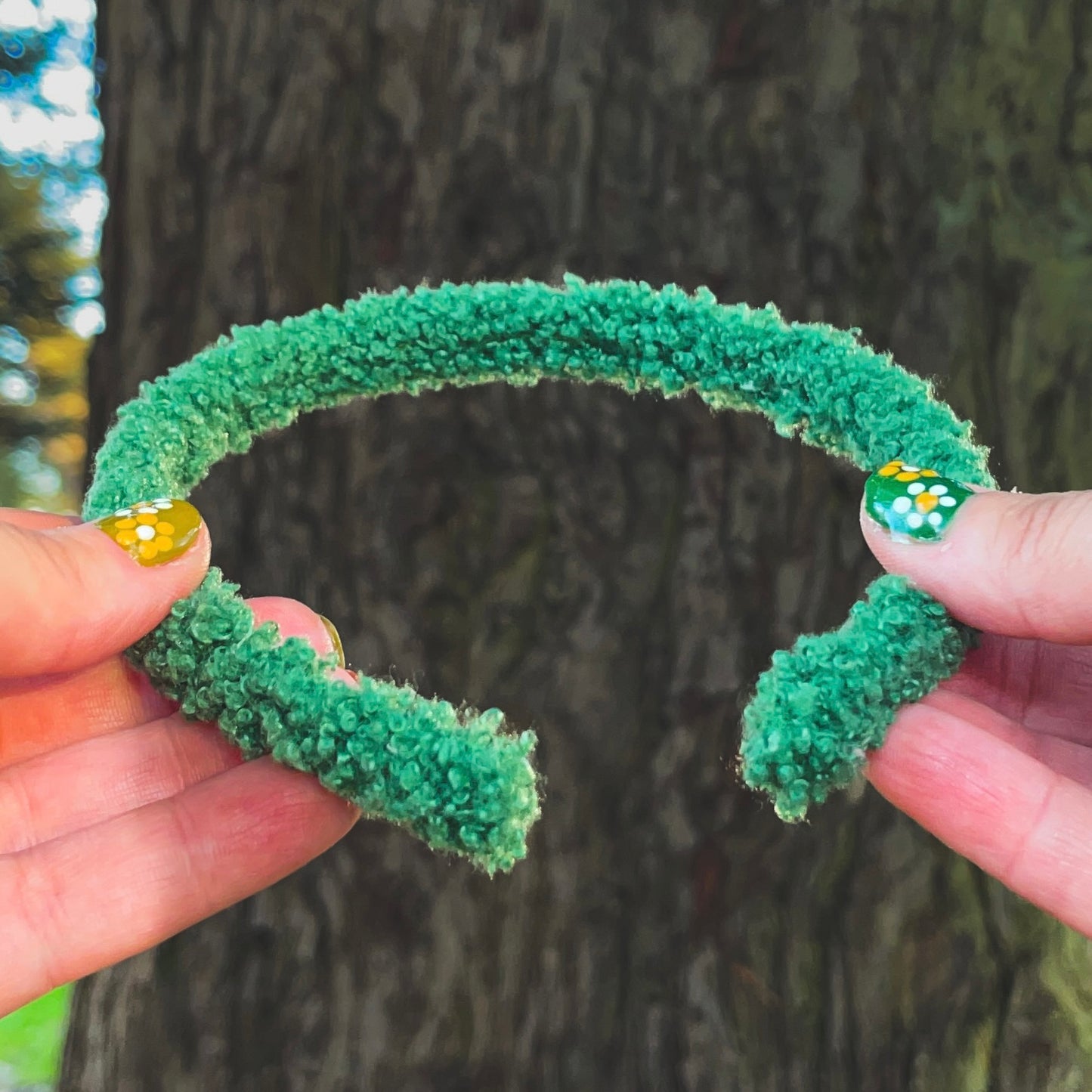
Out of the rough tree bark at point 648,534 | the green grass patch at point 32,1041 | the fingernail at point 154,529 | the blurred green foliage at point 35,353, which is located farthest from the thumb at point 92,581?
the green grass patch at point 32,1041

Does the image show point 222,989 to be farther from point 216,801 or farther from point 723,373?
point 723,373

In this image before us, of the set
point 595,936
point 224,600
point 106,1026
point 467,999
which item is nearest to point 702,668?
point 595,936

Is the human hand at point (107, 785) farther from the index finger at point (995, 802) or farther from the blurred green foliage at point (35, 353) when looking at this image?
the blurred green foliage at point (35, 353)

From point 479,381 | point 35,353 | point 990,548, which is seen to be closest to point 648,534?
point 479,381

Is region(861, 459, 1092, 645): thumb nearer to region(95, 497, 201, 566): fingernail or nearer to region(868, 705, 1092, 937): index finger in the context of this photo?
region(868, 705, 1092, 937): index finger

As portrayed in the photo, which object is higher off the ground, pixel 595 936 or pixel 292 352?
pixel 292 352

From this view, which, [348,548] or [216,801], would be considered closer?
[216,801]

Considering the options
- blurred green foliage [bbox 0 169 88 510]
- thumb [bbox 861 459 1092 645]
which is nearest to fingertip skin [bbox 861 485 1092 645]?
thumb [bbox 861 459 1092 645]
